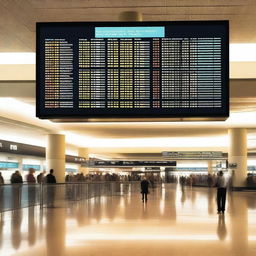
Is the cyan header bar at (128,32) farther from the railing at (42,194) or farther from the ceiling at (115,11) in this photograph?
the railing at (42,194)

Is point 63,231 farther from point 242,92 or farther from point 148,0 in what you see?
point 148,0

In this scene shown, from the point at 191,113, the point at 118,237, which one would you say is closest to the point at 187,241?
the point at 118,237

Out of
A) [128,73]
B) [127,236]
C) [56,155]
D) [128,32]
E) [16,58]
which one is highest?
[16,58]

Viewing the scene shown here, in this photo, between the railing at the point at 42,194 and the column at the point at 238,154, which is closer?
the railing at the point at 42,194

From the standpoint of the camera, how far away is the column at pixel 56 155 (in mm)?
38719

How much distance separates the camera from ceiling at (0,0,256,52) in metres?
9.16

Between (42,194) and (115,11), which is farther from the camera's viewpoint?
(42,194)

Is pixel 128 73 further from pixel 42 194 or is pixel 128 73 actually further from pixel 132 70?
pixel 42 194

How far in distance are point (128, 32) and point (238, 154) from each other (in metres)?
31.7

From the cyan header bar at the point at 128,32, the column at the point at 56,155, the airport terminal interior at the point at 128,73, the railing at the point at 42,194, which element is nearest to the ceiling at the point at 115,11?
the airport terminal interior at the point at 128,73

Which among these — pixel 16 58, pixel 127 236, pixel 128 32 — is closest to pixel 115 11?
pixel 128 32

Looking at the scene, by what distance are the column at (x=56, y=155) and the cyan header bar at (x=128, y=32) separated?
103 feet

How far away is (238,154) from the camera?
3819 centimetres

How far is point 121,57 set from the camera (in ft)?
26.4
